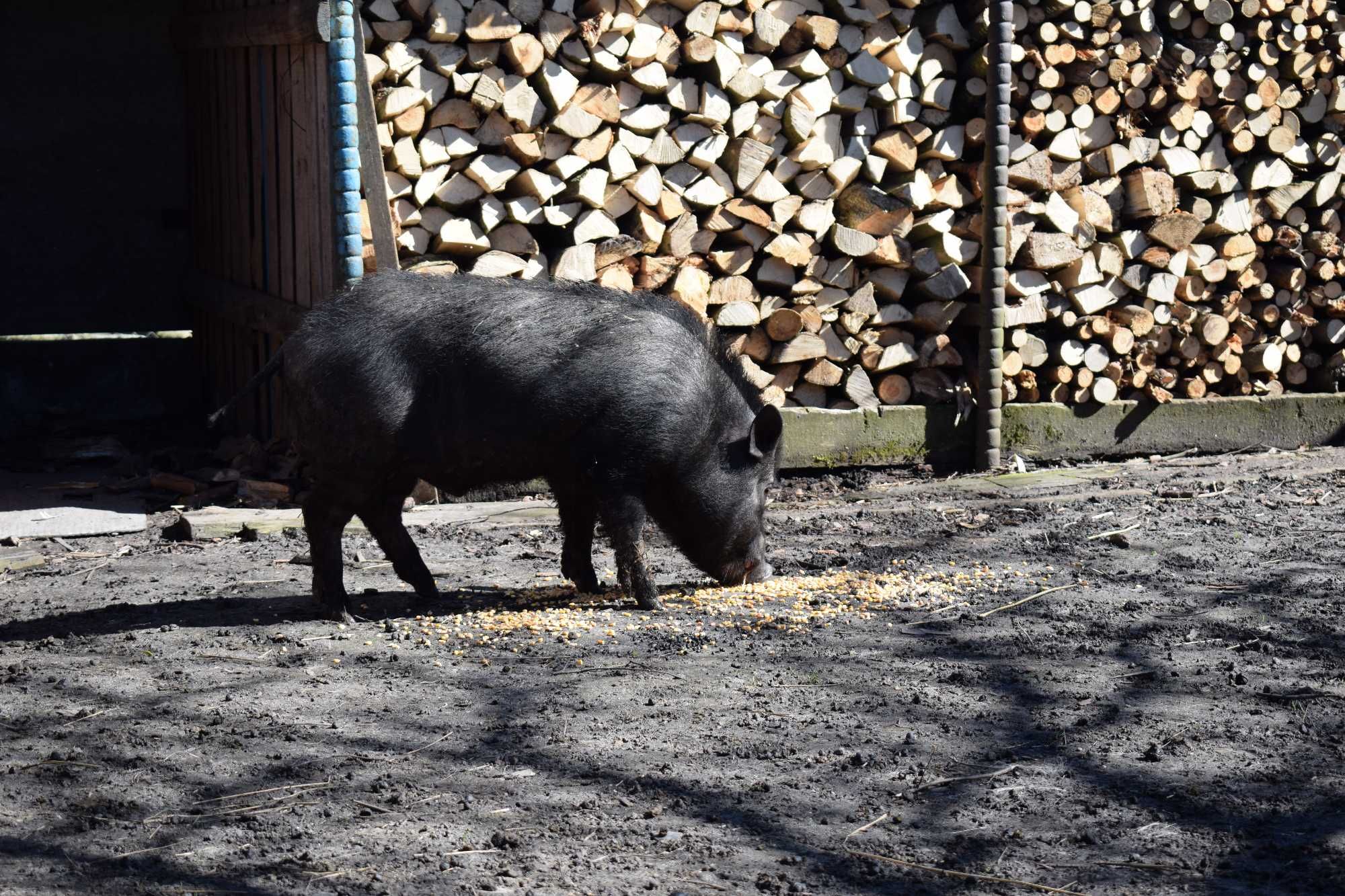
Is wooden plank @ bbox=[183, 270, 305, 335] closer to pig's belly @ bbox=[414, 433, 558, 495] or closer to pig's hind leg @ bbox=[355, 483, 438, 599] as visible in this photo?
pig's hind leg @ bbox=[355, 483, 438, 599]

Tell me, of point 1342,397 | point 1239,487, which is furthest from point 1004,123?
point 1342,397

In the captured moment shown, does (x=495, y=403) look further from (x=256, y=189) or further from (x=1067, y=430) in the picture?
(x=1067, y=430)

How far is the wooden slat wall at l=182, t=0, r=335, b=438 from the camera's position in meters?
6.10

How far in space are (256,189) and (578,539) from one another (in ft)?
10.5

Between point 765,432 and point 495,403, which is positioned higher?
point 495,403

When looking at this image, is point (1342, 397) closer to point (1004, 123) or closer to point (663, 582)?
point (1004, 123)

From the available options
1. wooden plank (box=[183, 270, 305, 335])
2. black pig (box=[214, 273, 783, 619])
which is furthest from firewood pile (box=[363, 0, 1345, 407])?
black pig (box=[214, 273, 783, 619])

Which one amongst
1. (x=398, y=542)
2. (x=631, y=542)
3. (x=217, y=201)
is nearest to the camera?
(x=631, y=542)

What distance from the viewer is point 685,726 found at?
3.56m

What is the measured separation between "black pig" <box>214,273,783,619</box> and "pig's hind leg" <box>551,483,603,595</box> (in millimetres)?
31

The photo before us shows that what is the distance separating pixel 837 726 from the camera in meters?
3.56

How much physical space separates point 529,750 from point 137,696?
3.63ft

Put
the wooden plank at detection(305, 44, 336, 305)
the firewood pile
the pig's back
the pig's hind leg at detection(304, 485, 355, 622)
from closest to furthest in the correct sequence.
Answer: the pig's back
the pig's hind leg at detection(304, 485, 355, 622)
the wooden plank at detection(305, 44, 336, 305)
the firewood pile

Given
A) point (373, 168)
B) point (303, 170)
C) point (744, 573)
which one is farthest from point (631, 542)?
point (303, 170)
